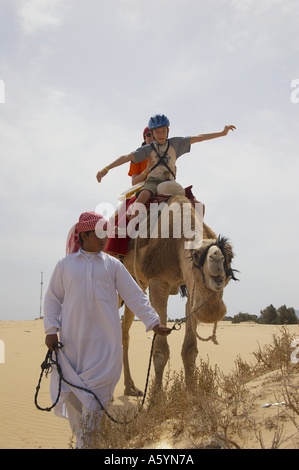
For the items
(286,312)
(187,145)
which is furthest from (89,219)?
(286,312)

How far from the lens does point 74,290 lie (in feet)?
14.1

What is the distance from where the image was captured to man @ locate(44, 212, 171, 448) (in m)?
4.18

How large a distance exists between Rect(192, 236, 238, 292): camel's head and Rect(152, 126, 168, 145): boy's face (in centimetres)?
240

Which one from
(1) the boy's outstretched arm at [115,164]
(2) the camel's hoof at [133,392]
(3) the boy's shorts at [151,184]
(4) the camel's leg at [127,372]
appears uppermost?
(1) the boy's outstretched arm at [115,164]

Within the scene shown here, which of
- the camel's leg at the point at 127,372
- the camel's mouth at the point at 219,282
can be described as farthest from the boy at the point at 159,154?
the camel's leg at the point at 127,372

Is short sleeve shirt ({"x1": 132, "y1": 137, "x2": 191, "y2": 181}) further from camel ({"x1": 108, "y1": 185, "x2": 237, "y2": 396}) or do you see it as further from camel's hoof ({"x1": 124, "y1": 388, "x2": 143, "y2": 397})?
camel's hoof ({"x1": 124, "y1": 388, "x2": 143, "y2": 397})

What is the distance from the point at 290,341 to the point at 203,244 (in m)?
2.21

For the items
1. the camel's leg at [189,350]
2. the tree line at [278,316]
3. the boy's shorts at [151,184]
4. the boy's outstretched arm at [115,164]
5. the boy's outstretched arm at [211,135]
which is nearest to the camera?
the camel's leg at [189,350]

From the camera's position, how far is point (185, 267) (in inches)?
223

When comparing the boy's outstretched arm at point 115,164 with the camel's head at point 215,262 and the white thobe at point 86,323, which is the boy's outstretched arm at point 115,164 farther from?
the white thobe at point 86,323

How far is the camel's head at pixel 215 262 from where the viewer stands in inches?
188

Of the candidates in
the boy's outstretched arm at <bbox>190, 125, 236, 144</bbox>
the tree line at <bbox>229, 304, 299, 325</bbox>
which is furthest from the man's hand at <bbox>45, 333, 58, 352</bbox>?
the tree line at <bbox>229, 304, 299, 325</bbox>

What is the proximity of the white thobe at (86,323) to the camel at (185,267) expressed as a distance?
0.80 metres
